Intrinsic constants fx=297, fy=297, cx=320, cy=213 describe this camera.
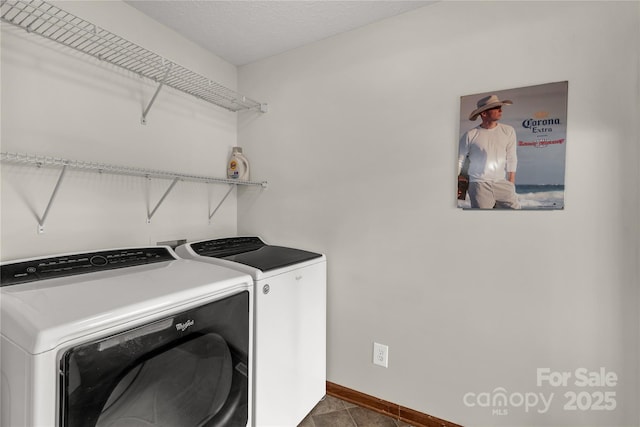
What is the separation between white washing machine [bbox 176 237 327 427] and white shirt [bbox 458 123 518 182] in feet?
3.27

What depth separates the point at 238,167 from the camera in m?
2.17

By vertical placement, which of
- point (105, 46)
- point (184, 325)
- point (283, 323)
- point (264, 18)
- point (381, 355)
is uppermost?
point (264, 18)

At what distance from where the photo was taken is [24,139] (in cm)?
128

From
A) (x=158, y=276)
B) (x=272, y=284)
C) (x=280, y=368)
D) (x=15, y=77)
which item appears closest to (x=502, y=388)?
(x=280, y=368)

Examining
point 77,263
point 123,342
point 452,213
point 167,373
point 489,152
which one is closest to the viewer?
point 123,342

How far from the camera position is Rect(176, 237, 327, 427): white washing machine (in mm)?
1416

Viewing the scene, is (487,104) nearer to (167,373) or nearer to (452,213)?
(452,213)

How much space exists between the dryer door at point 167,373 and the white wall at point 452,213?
2.71 feet

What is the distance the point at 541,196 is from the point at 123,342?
1.77 metres

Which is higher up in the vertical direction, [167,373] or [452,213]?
[452,213]

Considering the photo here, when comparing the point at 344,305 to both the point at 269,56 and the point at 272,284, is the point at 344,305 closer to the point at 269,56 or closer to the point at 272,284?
the point at 272,284

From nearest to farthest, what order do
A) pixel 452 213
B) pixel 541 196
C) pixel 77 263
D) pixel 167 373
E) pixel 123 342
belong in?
pixel 123 342, pixel 167 373, pixel 77 263, pixel 541 196, pixel 452 213

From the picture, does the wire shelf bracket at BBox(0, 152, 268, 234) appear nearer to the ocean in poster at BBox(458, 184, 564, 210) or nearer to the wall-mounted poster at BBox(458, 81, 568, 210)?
the wall-mounted poster at BBox(458, 81, 568, 210)

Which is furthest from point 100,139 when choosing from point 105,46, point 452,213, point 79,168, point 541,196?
point 541,196
